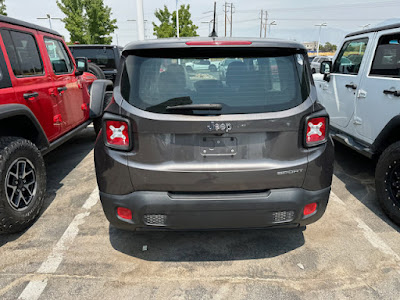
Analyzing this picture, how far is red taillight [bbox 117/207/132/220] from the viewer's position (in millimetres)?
2338

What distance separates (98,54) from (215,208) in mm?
7804

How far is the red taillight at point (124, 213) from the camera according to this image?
92.0 inches

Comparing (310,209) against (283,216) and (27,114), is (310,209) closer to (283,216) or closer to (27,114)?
(283,216)

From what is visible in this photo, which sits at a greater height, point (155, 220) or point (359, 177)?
point (155, 220)

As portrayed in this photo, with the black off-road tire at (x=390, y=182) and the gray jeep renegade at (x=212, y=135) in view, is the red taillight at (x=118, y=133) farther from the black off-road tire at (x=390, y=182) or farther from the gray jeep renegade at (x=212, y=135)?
the black off-road tire at (x=390, y=182)

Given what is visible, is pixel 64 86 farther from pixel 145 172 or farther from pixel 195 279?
pixel 195 279

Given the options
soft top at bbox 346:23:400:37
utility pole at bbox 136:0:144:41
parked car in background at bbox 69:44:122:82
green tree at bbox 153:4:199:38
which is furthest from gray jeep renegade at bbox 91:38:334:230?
green tree at bbox 153:4:199:38

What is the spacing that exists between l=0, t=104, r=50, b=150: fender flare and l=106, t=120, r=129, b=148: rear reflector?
127cm

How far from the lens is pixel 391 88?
3432mm

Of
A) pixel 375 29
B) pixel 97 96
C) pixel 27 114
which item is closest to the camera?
pixel 27 114

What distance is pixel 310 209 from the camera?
2396mm

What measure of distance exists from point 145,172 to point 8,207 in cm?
157

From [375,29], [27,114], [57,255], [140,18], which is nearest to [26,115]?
[27,114]

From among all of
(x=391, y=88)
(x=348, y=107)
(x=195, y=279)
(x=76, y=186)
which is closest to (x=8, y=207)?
(x=76, y=186)
